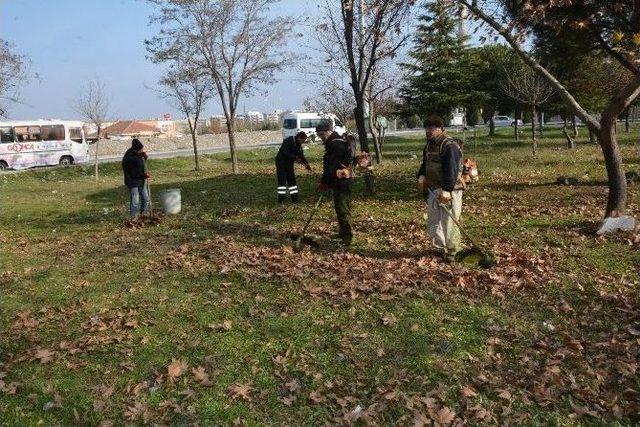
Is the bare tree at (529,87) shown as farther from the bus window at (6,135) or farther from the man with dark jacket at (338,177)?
the bus window at (6,135)

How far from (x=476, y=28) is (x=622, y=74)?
23.0 metres

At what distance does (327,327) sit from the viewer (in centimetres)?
551

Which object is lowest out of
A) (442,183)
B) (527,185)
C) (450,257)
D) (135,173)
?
(450,257)

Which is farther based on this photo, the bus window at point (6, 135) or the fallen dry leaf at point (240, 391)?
the bus window at point (6, 135)

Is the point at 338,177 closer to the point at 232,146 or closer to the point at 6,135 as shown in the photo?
the point at 232,146

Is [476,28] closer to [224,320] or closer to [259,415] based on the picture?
[224,320]

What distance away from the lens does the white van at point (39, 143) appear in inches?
1245

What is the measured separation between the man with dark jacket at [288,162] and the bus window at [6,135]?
24.5 metres

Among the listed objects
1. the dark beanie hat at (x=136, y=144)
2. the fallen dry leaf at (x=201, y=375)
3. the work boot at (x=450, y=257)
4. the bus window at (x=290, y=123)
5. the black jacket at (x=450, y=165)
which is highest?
the bus window at (x=290, y=123)

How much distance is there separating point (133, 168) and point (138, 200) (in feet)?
2.13

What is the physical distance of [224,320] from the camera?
229 inches

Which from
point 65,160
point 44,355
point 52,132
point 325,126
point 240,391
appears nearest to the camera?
point 240,391

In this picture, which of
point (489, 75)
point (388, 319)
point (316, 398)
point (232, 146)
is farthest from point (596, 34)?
point (489, 75)

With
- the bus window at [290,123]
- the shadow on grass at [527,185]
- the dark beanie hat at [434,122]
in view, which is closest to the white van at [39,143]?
the bus window at [290,123]
